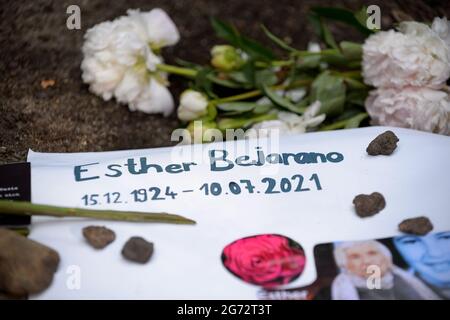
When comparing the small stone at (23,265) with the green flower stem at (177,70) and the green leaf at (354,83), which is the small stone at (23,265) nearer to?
the green flower stem at (177,70)

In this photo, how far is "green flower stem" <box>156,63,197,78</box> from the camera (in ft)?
2.35

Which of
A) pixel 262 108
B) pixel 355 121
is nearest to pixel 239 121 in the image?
pixel 262 108

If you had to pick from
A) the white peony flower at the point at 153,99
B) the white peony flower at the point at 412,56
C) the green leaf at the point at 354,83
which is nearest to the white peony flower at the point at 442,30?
the white peony flower at the point at 412,56

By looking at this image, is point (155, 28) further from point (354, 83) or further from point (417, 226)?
point (417, 226)

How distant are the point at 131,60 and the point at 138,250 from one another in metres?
0.27

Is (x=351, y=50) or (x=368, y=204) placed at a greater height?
(x=351, y=50)

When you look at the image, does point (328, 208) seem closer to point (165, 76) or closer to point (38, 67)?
point (165, 76)

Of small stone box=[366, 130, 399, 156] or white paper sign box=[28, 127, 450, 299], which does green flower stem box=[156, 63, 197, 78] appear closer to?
white paper sign box=[28, 127, 450, 299]

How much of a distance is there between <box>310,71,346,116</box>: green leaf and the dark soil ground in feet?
0.48

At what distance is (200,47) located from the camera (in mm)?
813

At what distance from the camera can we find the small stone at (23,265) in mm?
461

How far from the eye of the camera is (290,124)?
2.20ft

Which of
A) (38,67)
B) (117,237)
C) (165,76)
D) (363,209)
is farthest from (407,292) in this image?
(38,67)

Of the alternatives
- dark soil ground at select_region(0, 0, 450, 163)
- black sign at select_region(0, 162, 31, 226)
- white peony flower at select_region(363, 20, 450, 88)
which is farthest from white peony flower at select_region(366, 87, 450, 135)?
black sign at select_region(0, 162, 31, 226)
